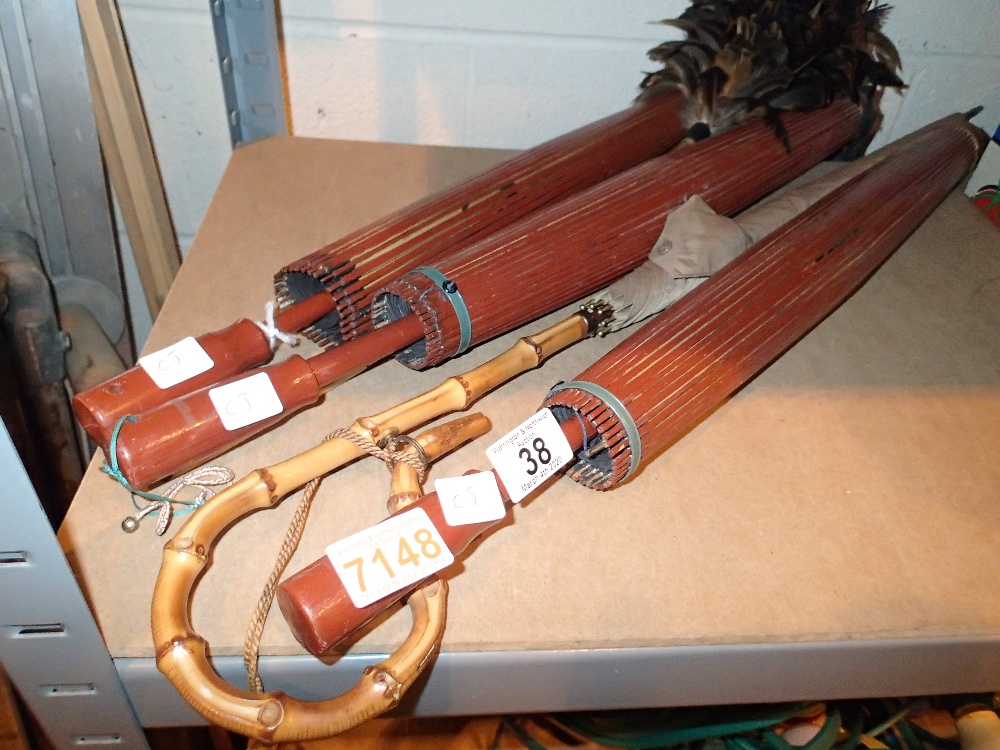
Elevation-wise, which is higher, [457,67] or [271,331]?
[457,67]

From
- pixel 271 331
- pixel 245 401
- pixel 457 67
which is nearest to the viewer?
pixel 245 401

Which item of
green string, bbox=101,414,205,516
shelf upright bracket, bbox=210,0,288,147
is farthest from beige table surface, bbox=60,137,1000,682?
shelf upright bracket, bbox=210,0,288,147

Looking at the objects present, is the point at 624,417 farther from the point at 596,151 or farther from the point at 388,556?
the point at 596,151

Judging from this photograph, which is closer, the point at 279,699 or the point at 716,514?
the point at 279,699

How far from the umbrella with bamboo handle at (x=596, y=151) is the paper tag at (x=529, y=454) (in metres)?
0.24

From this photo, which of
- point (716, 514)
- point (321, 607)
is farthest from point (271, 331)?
point (716, 514)

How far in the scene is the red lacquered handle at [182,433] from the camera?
56 cm

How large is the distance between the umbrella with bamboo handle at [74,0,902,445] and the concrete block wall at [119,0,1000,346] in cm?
9

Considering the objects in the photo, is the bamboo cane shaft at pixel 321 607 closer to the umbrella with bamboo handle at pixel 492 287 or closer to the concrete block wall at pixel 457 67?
the umbrella with bamboo handle at pixel 492 287

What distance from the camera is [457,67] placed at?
1105 millimetres

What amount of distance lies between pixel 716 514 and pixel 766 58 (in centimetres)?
61

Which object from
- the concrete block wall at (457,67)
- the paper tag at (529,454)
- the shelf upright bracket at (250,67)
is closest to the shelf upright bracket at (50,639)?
the paper tag at (529,454)

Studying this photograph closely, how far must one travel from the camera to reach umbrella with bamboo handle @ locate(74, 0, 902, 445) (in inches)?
26.8

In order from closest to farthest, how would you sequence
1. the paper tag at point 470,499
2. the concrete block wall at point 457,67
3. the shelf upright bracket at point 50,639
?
the shelf upright bracket at point 50,639 < the paper tag at point 470,499 < the concrete block wall at point 457,67
